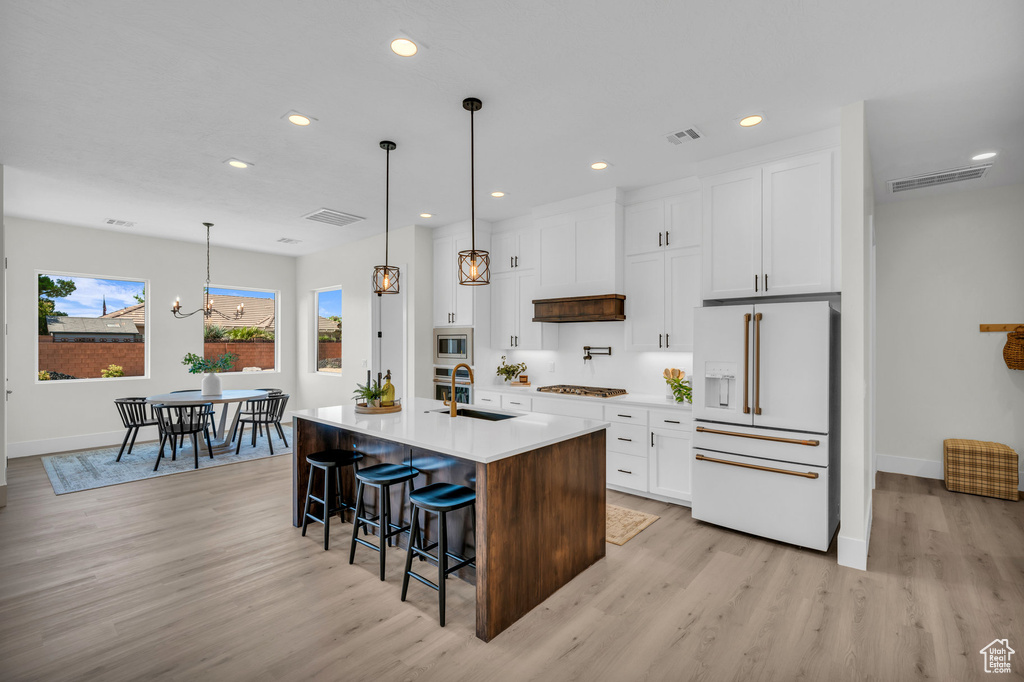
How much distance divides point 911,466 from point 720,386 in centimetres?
316

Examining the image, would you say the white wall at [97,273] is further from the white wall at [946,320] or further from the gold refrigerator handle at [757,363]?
the white wall at [946,320]

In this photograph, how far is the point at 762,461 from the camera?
3465 mm

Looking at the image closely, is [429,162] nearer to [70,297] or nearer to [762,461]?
[762,461]

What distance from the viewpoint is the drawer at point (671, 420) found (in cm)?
405

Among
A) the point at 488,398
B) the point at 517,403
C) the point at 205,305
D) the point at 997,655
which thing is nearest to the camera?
the point at 997,655

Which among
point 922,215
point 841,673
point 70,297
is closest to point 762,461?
point 841,673

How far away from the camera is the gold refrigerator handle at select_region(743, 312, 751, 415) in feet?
11.5

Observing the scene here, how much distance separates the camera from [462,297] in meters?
6.02

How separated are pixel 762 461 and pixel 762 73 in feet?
8.19

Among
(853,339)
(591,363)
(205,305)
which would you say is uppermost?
(205,305)

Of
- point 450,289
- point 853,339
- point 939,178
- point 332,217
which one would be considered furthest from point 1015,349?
point 332,217

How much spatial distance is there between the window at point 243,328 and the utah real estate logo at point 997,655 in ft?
28.1

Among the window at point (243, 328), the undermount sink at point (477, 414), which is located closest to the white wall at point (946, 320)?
the undermount sink at point (477, 414)

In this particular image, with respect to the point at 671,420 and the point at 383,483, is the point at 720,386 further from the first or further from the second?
the point at 383,483
